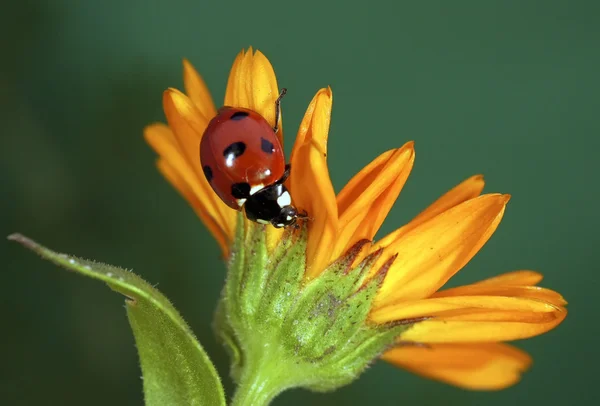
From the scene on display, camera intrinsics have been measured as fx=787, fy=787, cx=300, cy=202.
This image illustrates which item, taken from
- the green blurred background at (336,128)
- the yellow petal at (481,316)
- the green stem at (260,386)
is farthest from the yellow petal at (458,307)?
the green blurred background at (336,128)

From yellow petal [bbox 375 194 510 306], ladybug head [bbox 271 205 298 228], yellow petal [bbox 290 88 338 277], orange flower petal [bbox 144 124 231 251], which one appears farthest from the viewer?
orange flower petal [bbox 144 124 231 251]

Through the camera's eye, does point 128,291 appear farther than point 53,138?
No

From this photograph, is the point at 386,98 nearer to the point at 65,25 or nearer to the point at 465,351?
the point at 65,25

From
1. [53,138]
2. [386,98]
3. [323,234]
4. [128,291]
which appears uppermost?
[386,98]

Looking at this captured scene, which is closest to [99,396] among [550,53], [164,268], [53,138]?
[164,268]

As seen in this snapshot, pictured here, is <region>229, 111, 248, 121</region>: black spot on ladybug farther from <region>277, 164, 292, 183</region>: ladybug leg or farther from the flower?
<region>277, 164, 292, 183</region>: ladybug leg

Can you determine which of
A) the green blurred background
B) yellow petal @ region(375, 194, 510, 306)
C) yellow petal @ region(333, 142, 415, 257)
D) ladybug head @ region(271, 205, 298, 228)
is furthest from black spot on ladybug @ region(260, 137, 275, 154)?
the green blurred background

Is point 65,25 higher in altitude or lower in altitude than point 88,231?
higher
